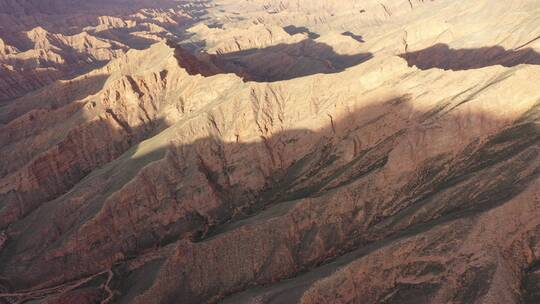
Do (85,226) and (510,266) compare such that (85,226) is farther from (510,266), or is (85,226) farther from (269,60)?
(269,60)

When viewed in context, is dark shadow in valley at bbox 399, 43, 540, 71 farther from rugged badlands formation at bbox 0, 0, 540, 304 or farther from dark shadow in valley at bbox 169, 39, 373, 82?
dark shadow in valley at bbox 169, 39, 373, 82

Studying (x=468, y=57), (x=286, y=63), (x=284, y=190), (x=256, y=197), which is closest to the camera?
(x=284, y=190)

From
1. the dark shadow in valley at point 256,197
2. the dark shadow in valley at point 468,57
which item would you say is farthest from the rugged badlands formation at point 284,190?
the dark shadow in valley at point 468,57

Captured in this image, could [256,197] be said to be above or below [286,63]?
below

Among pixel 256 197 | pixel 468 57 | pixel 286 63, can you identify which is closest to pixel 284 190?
pixel 256 197

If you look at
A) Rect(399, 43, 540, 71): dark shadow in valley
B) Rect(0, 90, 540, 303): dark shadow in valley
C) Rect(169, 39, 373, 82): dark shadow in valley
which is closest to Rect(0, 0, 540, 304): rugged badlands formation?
Rect(0, 90, 540, 303): dark shadow in valley

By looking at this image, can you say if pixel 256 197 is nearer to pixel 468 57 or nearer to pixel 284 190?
pixel 284 190
